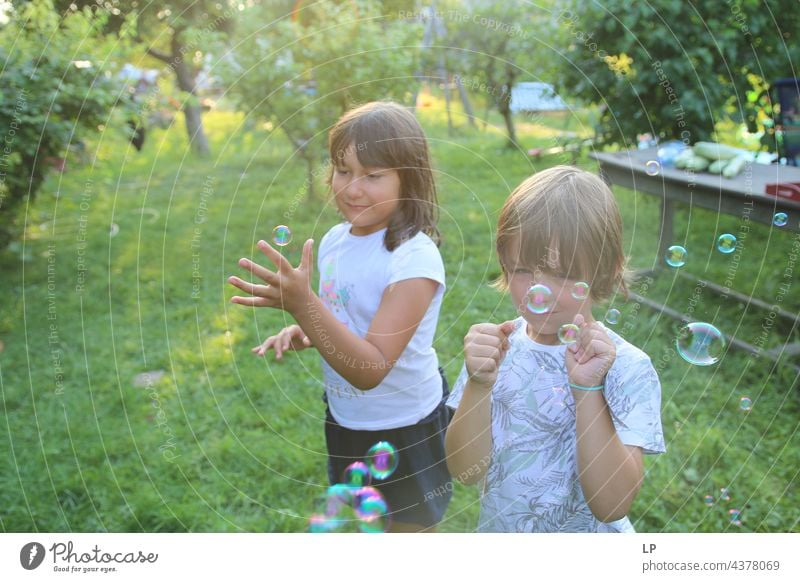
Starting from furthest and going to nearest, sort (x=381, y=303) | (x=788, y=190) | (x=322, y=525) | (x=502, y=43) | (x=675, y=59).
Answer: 1. (x=502, y=43)
2. (x=675, y=59)
3. (x=788, y=190)
4. (x=322, y=525)
5. (x=381, y=303)

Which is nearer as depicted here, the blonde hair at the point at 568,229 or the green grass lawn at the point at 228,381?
the blonde hair at the point at 568,229

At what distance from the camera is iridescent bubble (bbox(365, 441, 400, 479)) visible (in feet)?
5.94

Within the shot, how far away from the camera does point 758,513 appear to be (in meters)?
2.37

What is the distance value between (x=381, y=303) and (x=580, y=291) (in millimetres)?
434

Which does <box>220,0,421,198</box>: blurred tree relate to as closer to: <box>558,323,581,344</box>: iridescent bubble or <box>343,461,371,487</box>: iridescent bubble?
<box>343,461,371,487</box>: iridescent bubble

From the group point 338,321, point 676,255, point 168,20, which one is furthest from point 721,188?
point 168,20

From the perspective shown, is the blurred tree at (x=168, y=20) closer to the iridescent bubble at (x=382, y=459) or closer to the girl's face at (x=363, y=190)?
the girl's face at (x=363, y=190)

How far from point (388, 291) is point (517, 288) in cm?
34

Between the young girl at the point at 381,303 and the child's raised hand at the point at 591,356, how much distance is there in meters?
0.41

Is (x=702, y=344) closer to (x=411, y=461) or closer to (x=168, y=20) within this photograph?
(x=411, y=461)

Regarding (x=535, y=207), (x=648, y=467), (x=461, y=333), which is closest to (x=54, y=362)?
(x=461, y=333)

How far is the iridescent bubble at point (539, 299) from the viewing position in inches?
53.5

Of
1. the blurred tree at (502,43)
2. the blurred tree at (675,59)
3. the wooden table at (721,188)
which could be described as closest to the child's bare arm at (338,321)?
the wooden table at (721,188)

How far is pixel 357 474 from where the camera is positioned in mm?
1911
